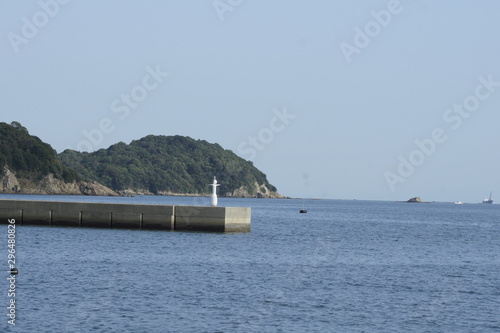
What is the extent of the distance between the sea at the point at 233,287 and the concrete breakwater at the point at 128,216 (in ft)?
4.08

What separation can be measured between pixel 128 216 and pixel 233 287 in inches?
976

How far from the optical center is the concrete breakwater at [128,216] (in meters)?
54.0

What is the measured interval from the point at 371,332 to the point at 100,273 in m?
15.2

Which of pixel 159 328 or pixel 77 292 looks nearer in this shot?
pixel 159 328

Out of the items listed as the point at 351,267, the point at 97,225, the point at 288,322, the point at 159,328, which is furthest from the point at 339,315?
the point at 97,225

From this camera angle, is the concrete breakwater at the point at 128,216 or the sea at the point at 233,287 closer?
the sea at the point at 233,287

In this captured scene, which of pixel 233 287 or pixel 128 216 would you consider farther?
pixel 128 216

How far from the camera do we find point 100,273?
34.6 metres

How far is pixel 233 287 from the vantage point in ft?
105

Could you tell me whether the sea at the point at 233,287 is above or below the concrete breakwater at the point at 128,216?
below

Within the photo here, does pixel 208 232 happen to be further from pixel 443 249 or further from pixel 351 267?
pixel 443 249

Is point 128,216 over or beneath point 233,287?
over

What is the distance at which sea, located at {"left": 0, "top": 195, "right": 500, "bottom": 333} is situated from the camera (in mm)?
24859

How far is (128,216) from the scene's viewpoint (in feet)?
181
